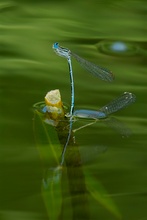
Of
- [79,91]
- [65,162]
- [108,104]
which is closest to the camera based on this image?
[65,162]

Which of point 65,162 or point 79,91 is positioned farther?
point 79,91

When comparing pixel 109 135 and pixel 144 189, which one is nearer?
pixel 144 189

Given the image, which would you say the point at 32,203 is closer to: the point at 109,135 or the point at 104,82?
the point at 109,135

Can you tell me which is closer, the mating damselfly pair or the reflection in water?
the reflection in water

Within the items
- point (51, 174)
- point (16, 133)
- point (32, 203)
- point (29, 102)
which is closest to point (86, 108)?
point (29, 102)

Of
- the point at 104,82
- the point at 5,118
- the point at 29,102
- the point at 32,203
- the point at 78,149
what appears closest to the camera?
the point at 32,203

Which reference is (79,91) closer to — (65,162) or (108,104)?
(108,104)

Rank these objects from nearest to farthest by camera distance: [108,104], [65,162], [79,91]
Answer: [65,162]
[108,104]
[79,91]

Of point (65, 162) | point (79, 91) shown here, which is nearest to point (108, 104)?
point (79, 91)

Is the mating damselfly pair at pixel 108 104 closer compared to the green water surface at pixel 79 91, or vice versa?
the green water surface at pixel 79 91

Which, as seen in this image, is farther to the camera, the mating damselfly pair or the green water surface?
the mating damselfly pair

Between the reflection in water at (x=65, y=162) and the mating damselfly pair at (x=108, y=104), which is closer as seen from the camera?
the reflection in water at (x=65, y=162)
